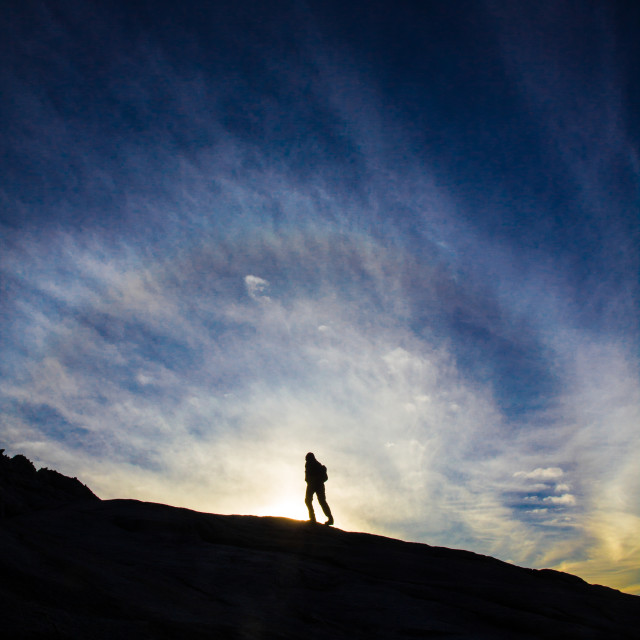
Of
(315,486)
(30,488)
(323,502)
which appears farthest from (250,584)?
(30,488)

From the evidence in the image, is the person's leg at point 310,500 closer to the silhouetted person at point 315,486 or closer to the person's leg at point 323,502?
the silhouetted person at point 315,486

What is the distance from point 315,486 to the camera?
825 inches

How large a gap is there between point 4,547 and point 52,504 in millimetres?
11207

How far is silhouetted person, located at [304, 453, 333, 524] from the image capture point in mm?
20875

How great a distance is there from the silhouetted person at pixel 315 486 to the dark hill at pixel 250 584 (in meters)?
1.32

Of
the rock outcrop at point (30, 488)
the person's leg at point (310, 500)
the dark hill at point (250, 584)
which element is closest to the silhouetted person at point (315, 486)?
the person's leg at point (310, 500)

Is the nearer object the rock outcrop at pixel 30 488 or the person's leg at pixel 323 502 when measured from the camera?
the rock outcrop at pixel 30 488

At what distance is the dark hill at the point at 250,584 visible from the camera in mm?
8383

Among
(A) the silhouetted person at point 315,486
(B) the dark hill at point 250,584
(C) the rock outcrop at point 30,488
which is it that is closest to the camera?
(B) the dark hill at point 250,584

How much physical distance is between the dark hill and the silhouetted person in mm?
1321

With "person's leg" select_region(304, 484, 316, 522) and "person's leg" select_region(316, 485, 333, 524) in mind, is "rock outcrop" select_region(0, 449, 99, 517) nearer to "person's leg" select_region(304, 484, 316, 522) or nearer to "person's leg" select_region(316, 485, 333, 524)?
"person's leg" select_region(304, 484, 316, 522)

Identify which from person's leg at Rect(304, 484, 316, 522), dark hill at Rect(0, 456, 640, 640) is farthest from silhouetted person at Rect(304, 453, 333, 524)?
dark hill at Rect(0, 456, 640, 640)

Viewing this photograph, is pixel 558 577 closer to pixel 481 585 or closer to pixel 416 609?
pixel 481 585

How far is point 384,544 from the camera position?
1875 centimetres
